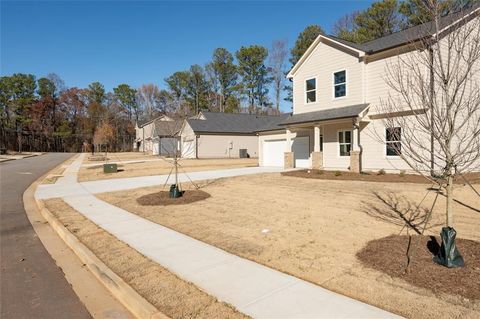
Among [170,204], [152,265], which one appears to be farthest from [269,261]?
[170,204]

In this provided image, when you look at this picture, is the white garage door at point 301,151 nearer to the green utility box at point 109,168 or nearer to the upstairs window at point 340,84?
the upstairs window at point 340,84

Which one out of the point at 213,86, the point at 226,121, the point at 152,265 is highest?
the point at 213,86

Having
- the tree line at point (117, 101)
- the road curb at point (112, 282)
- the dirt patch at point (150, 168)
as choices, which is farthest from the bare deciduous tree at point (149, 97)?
the road curb at point (112, 282)

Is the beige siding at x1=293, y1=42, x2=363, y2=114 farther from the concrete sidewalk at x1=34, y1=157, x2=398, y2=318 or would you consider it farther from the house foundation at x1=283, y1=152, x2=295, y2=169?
the concrete sidewalk at x1=34, y1=157, x2=398, y2=318

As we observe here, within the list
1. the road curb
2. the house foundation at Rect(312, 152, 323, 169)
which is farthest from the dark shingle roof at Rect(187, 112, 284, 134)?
the road curb

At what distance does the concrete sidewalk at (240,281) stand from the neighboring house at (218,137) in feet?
103

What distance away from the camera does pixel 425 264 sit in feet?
15.7

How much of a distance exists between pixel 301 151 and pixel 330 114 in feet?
15.2

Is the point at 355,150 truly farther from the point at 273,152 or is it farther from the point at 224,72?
the point at 224,72

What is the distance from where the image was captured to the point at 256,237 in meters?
6.65

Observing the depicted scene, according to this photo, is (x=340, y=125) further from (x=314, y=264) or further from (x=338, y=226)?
(x=314, y=264)

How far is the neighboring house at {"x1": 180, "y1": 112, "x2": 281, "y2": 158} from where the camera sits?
39.0 m

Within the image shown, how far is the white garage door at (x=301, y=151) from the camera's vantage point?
21.9 meters

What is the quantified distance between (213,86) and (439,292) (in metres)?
65.5
